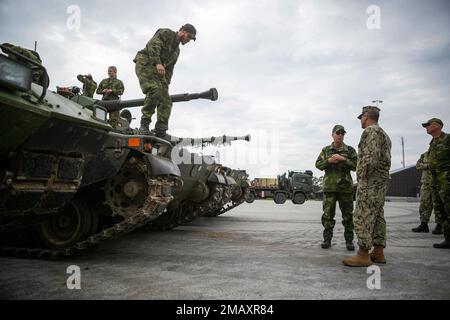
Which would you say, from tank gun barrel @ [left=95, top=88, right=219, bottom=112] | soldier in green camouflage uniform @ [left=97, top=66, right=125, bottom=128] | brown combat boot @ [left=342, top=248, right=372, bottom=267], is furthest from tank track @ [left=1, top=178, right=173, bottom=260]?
soldier in green camouflage uniform @ [left=97, top=66, right=125, bottom=128]

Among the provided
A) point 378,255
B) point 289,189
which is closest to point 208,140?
point 378,255

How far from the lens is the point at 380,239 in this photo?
162 inches

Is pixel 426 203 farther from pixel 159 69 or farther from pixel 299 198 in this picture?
pixel 299 198

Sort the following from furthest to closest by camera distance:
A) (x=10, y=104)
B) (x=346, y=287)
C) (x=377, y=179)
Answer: (x=377, y=179) → (x=346, y=287) → (x=10, y=104)

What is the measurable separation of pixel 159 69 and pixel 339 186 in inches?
124

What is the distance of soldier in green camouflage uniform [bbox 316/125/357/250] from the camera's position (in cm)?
510

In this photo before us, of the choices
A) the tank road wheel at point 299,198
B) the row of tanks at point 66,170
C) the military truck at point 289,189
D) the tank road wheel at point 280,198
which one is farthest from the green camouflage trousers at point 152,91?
the tank road wheel at point 280,198

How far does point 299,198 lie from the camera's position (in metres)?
22.5

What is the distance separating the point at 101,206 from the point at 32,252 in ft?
3.13

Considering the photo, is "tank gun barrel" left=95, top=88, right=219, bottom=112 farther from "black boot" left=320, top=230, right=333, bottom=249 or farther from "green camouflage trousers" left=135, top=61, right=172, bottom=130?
"black boot" left=320, top=230, right=333, bottom=249

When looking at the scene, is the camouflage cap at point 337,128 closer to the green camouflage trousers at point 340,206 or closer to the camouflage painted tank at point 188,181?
the green camouflage trousers at point 340,206

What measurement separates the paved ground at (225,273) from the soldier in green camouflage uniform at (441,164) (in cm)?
50
